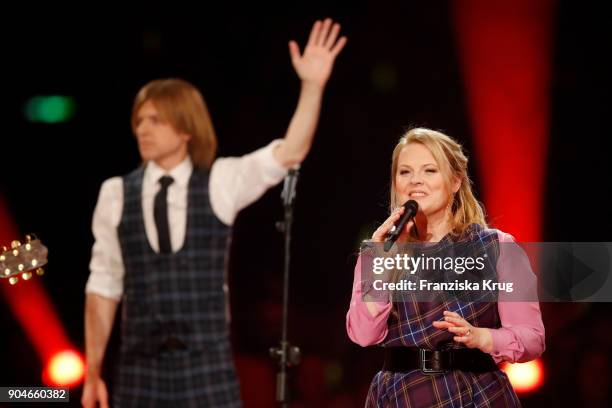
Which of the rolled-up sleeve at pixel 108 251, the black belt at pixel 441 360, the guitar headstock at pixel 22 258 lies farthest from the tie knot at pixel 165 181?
the black belt at pixel 441 360

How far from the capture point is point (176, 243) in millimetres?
3232

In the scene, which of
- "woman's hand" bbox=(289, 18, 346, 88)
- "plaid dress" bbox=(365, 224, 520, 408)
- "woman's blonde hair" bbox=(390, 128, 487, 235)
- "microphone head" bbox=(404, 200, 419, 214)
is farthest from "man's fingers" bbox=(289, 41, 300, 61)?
"plaid dress" bbox=(365, 224, 520, 408)

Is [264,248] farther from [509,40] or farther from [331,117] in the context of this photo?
[509,40]

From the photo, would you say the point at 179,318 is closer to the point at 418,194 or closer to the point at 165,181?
the point at 165,181

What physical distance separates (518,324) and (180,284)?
1.60 metres

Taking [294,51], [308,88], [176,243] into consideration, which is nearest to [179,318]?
[176,243]

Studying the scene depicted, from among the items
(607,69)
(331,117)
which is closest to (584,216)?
(607,69)

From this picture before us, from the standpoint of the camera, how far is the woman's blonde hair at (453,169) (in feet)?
7.32

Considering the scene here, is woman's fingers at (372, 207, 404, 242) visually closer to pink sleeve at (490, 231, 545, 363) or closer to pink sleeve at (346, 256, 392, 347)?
pink sleeve at (346, 256, 392, 347)

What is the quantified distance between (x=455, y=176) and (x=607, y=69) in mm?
1859

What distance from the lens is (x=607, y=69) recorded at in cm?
373

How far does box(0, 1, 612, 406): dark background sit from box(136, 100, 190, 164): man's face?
0.55 feet

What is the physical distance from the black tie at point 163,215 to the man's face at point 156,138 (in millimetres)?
140

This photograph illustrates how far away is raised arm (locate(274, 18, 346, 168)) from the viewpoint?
3402mm
